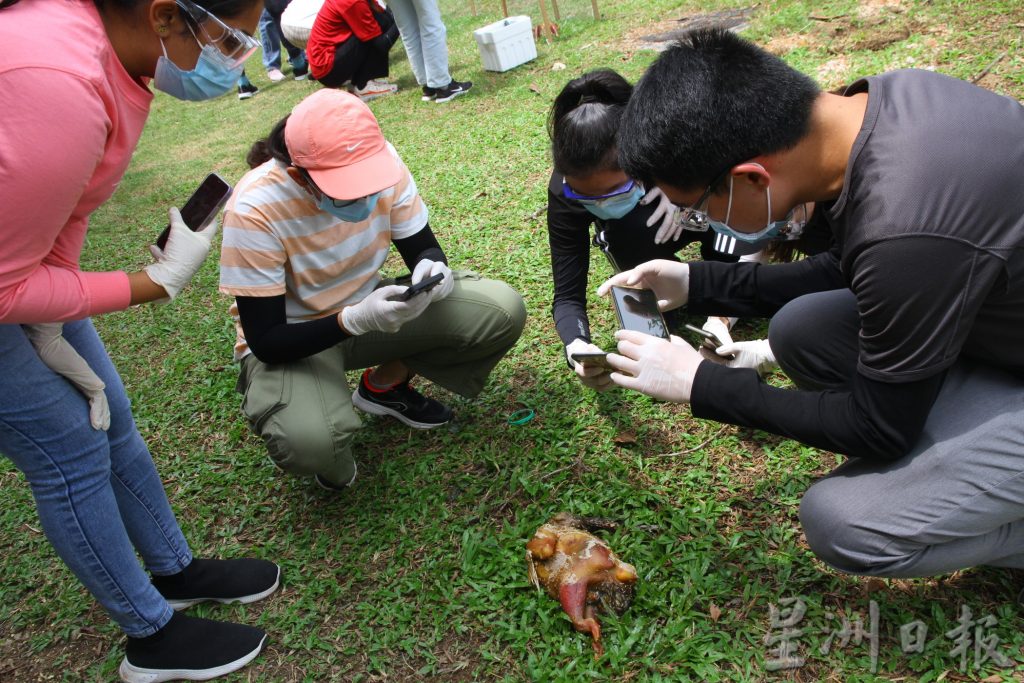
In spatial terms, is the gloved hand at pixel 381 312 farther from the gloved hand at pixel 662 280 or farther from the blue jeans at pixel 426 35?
the blue jeans at pixel 426 35

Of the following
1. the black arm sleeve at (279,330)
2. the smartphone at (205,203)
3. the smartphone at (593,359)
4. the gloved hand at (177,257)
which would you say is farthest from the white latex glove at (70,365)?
the smartphone at (593,359)

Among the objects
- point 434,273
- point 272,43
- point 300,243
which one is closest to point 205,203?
point 300,243

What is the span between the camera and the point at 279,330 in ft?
7.82

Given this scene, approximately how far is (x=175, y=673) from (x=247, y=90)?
333 inches

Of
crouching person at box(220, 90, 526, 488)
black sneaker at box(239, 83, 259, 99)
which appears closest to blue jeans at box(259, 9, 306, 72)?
Result: black sneaker at box(239, 83, 259, 99)

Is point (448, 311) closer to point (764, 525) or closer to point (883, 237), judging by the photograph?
point (764, 525)

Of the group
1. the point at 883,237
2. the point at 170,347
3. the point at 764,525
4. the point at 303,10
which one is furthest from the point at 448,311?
the point at 303,10

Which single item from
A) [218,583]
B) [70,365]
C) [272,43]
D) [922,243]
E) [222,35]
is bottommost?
[272,43]

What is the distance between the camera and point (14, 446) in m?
1.71

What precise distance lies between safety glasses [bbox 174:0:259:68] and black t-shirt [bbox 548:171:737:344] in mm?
1176

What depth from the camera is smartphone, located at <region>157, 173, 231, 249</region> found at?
2.10 metres

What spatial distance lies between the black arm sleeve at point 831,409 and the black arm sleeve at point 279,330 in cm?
118

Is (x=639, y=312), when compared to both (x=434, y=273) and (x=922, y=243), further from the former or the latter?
(x=922, y=243)

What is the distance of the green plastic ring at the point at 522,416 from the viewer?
278 cm
